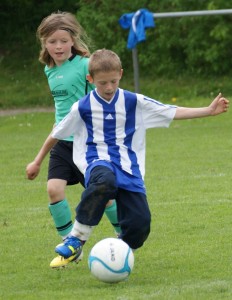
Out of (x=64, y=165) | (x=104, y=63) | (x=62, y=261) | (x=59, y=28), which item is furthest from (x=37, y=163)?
(x=59, y=28)

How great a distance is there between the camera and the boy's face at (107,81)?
6.39m

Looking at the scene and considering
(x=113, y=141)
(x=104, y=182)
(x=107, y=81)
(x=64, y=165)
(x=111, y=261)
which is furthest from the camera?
(x=64, y=165)

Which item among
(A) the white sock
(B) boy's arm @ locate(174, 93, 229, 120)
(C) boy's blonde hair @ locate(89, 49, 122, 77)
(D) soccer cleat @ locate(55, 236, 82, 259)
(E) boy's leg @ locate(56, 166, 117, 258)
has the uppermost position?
(C) boy's blonde hair @ locate(89, 49, 122, 77)

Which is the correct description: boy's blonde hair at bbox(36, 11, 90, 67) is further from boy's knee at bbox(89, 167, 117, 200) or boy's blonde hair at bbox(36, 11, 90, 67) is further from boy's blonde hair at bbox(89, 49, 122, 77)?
boy's knee at bbox(89, 167, 117, 200)

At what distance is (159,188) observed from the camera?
1125 centimetres

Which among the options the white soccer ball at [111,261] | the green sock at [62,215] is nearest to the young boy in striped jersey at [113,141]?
the white soccer ball at [111,261]

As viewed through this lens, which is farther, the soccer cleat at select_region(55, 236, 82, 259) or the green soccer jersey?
the green soccer jersey

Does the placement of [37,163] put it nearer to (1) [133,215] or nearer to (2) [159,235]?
(1) [133,215]

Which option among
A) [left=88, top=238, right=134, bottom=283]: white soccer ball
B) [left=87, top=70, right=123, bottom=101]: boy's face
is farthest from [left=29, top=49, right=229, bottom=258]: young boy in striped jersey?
[left=88, top=238, right=134, bottom=283]: white soccer ball

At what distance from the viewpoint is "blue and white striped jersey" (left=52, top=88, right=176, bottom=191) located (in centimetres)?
654

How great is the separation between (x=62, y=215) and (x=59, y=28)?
1386 millimetres

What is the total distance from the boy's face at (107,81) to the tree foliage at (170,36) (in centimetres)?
1738

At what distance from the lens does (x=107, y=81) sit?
643cm

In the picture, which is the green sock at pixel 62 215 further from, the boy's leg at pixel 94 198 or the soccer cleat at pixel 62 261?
the boy's leg at pixel 94 198
